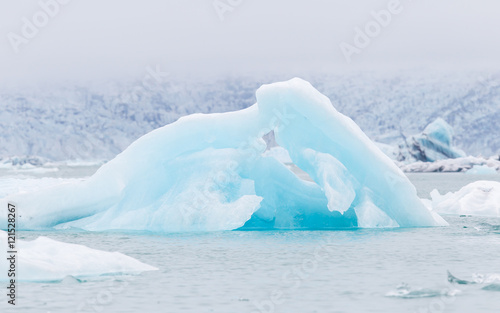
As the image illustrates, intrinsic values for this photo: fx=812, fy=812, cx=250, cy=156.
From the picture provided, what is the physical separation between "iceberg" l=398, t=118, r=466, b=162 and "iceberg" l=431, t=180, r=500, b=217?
5020 cm

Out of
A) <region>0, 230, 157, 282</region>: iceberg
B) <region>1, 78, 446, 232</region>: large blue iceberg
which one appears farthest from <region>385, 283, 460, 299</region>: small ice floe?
<region>1, 78, 446, 232</region>: large blue iceberg

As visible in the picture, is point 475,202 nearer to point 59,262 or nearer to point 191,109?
point 59,262

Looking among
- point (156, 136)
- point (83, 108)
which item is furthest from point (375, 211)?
point (83, 108)

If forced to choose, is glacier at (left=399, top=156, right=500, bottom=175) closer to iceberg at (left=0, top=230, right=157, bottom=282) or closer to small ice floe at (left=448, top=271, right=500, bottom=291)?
small ice floe at (left=448, top=271, right=500, bottom=291)

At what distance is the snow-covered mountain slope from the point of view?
11025 cm

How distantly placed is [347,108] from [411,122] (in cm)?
941

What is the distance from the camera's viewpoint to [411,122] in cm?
10919

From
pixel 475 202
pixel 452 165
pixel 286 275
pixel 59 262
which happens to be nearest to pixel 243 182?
pixel 286 275

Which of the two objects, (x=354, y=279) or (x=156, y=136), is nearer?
(x=354, y=279)

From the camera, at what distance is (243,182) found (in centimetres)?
1934

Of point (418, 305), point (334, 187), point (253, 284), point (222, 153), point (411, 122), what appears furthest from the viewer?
point (411, 122)

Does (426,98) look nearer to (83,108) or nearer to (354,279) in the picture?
(83,108)

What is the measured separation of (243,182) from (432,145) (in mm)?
60008

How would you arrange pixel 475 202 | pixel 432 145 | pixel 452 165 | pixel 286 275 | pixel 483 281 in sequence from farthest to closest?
pixel 432 145
pixel 452 165
pixel 475 202
pixel 286 275
pixel 483 281
